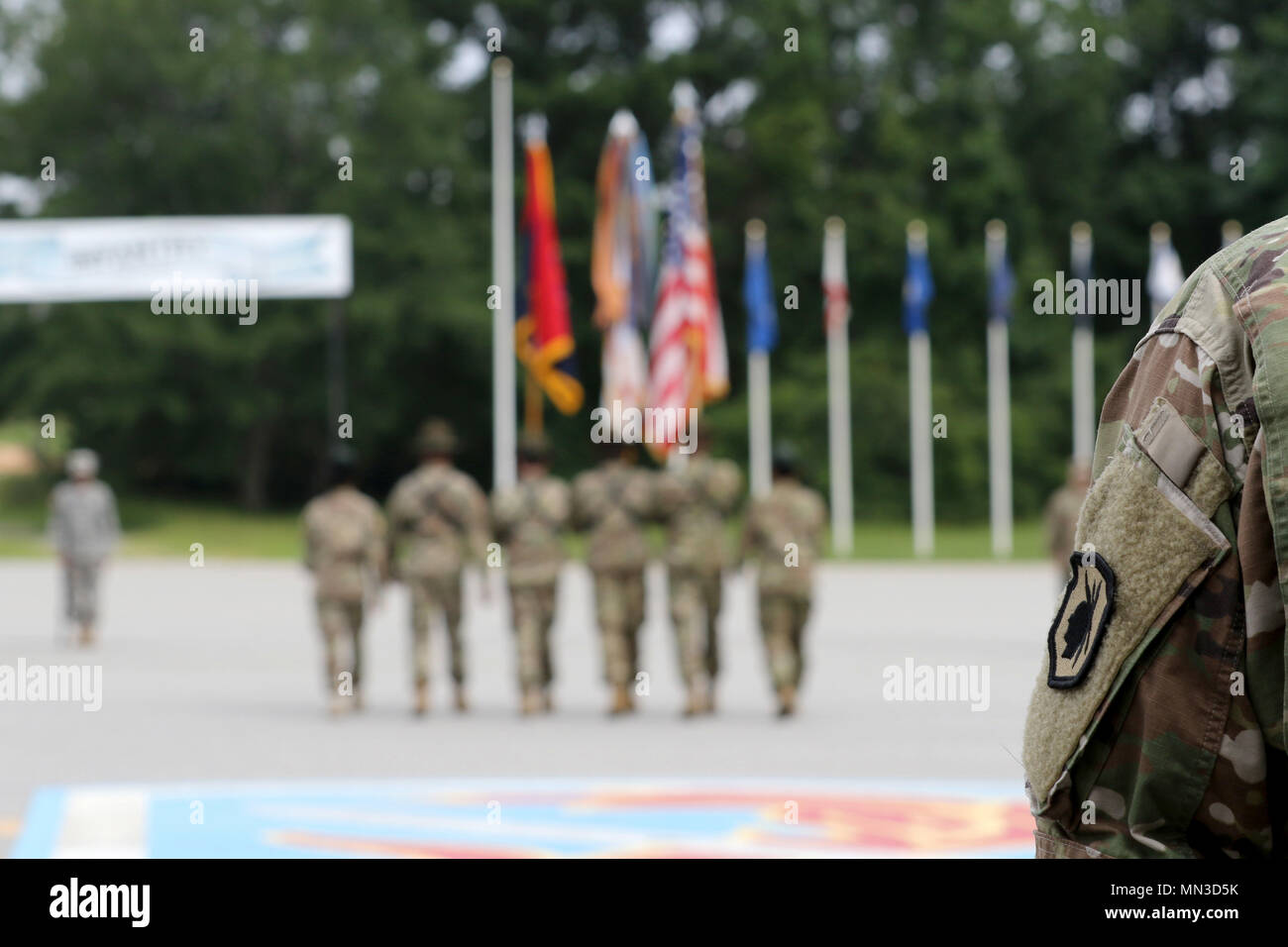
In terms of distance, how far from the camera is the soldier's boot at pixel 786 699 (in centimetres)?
1175

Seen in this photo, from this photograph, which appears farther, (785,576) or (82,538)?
(82,538)

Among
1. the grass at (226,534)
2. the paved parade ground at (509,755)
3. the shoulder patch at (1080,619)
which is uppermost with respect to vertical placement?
the shoulder patch at (1080,619)

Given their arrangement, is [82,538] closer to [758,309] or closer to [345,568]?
[345,568]

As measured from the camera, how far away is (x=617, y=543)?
1244 centimetres

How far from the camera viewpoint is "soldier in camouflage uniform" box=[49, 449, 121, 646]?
672 inches

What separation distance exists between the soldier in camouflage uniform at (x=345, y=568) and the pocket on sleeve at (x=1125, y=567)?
35.7 feet

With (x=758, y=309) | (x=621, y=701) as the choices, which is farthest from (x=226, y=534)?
(x=621, y=701)

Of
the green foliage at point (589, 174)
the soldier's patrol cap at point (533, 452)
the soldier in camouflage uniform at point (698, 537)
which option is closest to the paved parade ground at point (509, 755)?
the soldier in camouflage uniform at point (698, 537)

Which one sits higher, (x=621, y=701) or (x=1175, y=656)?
(x=1175, y=656)

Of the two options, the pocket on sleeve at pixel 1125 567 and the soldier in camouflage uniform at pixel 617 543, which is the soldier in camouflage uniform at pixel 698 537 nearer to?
the soldier in camouflage uniform at pixel 617 543

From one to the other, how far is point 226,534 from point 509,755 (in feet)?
111

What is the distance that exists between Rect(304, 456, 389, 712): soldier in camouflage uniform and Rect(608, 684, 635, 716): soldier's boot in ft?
5.61

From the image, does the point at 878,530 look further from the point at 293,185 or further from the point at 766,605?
the point at 766,605
